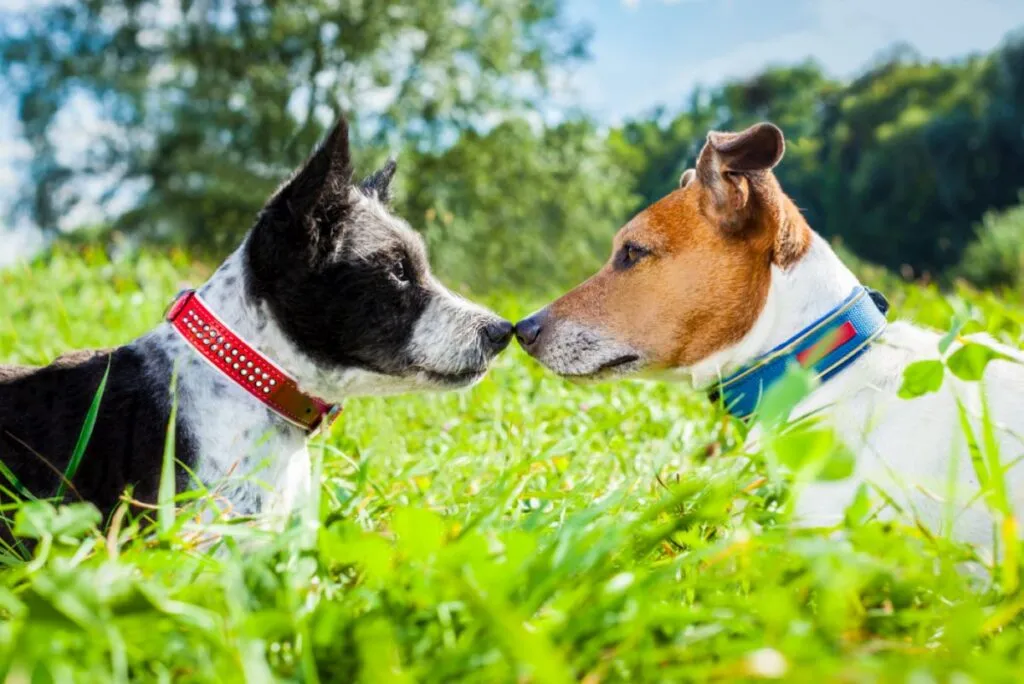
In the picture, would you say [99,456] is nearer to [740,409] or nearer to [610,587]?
[610,587]

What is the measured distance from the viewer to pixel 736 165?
9.91ft

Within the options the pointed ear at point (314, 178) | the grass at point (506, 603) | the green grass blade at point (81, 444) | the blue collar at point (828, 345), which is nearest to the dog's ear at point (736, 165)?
the blue collar at point (828, 345)

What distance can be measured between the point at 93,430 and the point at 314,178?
101 cm

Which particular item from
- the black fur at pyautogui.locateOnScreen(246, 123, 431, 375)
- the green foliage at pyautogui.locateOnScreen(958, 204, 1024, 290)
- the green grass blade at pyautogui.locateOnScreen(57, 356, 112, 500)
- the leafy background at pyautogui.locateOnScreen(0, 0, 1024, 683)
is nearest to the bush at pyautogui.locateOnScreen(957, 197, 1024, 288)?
the green foliage at pyautogui.locateOnScreen(958, 204, 1024, 290)

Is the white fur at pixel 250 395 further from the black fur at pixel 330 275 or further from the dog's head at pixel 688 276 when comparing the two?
the dog's head at pixel 688 276

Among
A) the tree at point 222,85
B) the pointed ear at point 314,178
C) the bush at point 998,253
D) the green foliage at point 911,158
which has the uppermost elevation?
the pointed ear at point 314,178

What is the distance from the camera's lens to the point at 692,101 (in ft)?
159

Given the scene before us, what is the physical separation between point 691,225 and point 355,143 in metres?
20.1

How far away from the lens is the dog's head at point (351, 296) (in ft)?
8.65

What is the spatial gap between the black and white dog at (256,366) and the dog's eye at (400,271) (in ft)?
0.04

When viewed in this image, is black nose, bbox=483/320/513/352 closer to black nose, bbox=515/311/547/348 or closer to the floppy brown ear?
black nose, bbox=515/311/547/348

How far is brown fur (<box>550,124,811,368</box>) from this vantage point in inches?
118

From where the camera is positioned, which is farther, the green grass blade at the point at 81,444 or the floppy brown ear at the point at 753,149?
the floppy brown ear at the point at 753,149

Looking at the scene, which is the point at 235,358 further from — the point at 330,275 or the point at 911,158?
the point at 911,158
